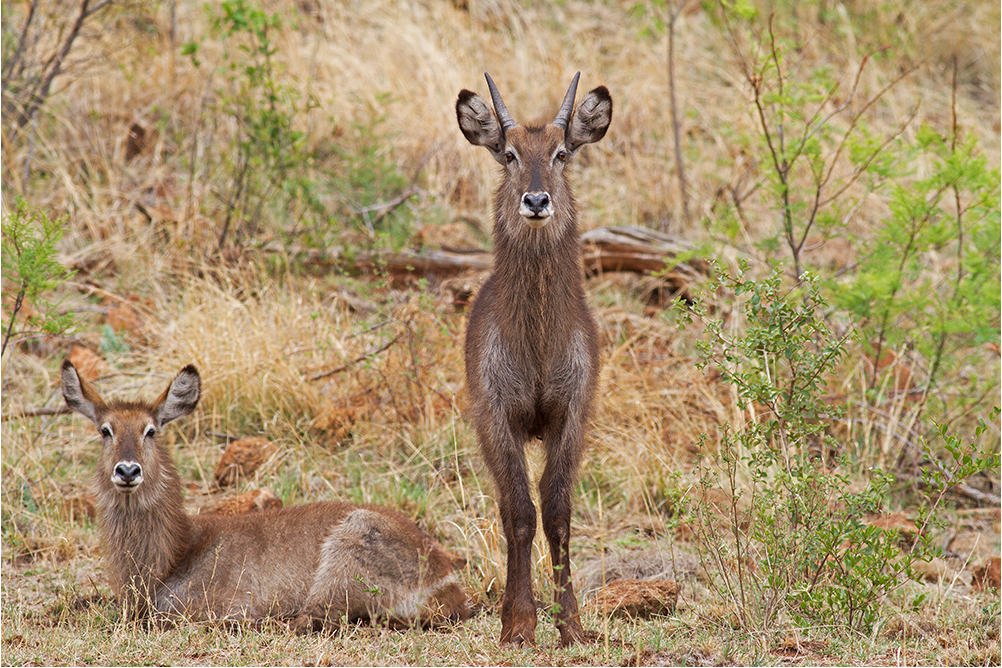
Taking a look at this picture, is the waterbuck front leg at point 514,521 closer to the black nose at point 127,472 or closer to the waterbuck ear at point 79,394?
the black nose at point 127,472

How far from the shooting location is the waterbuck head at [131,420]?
5.52 meters

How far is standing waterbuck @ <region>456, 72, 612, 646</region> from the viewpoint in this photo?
4.86 metres

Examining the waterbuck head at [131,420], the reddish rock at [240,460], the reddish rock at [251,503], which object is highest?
the waterbuck head at [131,420]

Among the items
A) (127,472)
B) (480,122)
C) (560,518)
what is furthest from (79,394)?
(560,518)

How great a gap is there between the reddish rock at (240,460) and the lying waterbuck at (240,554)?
5.08 ft

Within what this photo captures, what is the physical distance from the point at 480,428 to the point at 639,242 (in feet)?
15.9

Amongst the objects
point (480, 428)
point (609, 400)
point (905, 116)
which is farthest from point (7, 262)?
point (905, 116)

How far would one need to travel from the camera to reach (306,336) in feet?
27.7

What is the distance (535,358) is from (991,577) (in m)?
3.13

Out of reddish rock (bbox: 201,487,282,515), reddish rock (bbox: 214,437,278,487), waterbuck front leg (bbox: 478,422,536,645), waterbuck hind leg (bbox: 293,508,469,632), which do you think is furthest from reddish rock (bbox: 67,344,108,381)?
waterbuck front leg (bbox: 478,422,536,645)

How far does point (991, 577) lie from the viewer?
19.4ft

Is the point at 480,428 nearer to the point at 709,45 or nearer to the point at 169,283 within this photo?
the point at 169,283

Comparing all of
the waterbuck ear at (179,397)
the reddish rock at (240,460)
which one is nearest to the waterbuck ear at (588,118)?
the waterbuck ear at (179,397)

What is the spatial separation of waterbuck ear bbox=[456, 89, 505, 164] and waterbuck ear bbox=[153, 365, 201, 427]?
2.07 m
